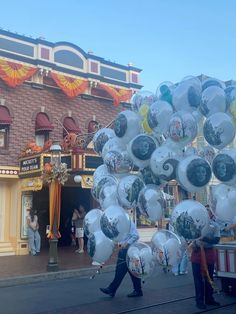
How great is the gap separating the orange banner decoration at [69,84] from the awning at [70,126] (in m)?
1.11

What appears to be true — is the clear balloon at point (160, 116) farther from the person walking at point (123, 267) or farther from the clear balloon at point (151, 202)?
the person walking at point (123, 267)

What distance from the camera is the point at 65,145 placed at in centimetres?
1510

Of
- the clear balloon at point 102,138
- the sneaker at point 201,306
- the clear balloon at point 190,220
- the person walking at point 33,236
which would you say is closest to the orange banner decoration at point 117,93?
the person walking at point 33,236

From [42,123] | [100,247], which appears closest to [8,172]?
[42,123]

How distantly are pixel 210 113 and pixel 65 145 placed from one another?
938cm

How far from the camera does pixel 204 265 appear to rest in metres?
7.13

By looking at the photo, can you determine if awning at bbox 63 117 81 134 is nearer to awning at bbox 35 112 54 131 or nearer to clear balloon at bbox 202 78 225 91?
awning at bbox 35 112 54 131

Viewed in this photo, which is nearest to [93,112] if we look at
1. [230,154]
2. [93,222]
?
[93,222]

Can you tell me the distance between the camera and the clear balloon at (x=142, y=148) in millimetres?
6641

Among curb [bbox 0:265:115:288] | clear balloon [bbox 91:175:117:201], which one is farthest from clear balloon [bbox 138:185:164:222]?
curb [bbox 0:265:115:288]

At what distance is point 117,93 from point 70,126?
2860 millimetres

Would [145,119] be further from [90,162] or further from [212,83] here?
[90,162]

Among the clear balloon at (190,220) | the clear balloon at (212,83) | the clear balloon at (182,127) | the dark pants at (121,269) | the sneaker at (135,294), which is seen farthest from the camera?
the sneaker at (135,294)

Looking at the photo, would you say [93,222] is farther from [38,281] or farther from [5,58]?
[5,58]
